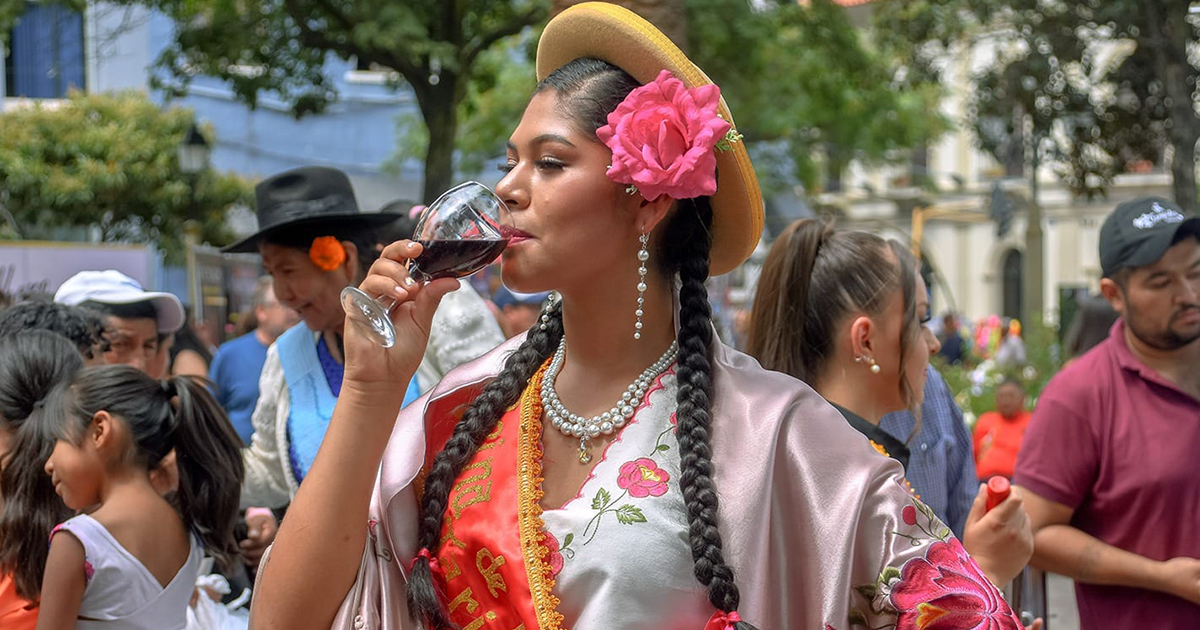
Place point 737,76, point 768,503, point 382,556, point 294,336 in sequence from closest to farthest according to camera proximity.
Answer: point 768,503 → point 382,556 → point 294,336 → point 737,76

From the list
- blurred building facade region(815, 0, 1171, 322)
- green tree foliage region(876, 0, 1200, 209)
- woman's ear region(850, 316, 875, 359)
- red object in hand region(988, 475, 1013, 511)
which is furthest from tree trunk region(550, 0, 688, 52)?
blurred building facade region(815, 0, 1171, 322)

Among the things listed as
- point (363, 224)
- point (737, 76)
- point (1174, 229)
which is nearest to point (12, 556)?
point (363, 224)

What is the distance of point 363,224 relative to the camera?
178 inches

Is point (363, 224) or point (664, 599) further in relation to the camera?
point (363, 224)

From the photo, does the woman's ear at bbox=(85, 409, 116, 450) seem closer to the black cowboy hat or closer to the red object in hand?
the black cowboy hat

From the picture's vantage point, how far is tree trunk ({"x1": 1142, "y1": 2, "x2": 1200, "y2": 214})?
38.0ft

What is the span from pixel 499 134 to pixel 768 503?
22683mm

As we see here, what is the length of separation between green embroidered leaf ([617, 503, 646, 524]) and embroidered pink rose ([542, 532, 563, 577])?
0.12m

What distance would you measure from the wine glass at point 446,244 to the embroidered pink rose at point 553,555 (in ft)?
1.42

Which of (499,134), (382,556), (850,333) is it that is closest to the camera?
(382,556)

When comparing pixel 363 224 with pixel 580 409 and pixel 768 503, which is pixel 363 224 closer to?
pixel 580 409

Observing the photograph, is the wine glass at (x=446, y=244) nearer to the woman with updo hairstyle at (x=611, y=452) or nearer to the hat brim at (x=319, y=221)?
the woman with updo hairstyle at (x=611, y=452)

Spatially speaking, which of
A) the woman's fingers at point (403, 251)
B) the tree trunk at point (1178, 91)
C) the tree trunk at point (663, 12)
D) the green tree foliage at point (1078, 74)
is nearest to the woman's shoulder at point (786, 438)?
the woman's fingers at point (403, 251)

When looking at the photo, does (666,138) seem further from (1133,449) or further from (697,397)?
(1133,449)
